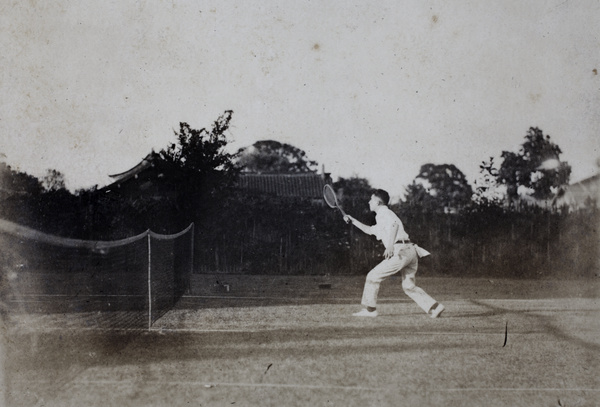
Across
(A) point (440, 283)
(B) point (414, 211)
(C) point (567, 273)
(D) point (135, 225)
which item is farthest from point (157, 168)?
(C) point (567, 273)

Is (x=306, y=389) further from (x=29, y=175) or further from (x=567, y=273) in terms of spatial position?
(x=567, y=273)

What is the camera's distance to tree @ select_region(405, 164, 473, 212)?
6700mm

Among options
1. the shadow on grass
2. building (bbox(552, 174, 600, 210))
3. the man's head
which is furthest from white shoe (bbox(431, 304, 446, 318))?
building (bbox(552, 174, 600, 210))

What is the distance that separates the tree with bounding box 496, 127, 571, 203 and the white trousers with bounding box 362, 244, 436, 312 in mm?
1524

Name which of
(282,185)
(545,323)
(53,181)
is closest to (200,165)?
(53,181)

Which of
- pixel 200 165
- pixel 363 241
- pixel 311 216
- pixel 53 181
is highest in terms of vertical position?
pixel 200 165

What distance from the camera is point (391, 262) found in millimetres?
5574

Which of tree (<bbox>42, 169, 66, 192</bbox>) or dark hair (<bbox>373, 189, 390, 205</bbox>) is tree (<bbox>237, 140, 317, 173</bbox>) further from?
tree (<bbox>42, 169, 66, 192</bbox>)

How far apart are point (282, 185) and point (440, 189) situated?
3560 millimetres

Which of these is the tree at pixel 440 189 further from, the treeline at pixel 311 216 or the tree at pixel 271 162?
the tree at pixel 271 162

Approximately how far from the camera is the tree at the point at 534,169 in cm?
511

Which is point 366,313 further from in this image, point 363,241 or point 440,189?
point 363,241

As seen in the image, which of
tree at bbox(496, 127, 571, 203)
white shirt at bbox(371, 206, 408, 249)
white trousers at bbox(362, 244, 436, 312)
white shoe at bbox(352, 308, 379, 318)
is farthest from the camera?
white shoe at bbox(352, 308, 379, 318)

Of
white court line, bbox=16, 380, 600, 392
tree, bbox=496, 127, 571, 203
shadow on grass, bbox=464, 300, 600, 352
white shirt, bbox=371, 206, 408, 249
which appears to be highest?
tree, bbox=496, 127, 571, 203
